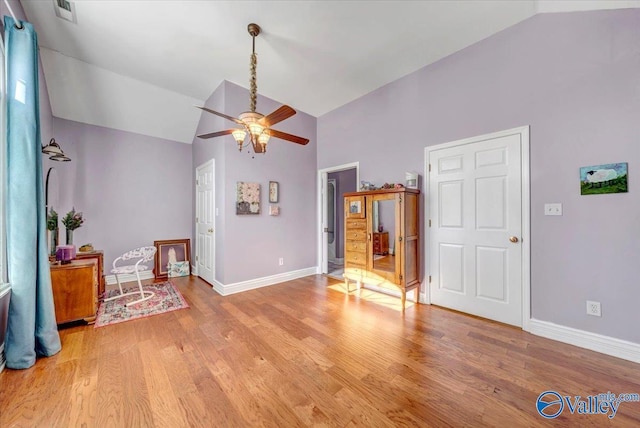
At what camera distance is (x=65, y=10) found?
8.09 feet

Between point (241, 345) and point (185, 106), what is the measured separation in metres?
4.08

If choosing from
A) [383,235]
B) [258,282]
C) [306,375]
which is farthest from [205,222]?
[306,375]

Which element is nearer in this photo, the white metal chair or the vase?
the vase

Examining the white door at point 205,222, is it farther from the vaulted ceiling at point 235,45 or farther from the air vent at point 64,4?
the air vent at point 64,4

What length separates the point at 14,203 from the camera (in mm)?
1864

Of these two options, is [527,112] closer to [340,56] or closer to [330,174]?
[340,56]

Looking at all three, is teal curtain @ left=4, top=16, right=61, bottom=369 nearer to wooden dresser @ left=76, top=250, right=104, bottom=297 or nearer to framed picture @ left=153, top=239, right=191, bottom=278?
wooden dresser @ left=76, top=250, right=104, bottom=297

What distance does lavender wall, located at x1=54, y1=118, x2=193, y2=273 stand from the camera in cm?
392

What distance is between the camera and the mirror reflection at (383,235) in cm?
305

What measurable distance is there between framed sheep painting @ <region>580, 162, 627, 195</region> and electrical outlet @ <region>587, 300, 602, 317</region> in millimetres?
961

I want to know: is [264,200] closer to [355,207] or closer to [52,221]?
[355,207]

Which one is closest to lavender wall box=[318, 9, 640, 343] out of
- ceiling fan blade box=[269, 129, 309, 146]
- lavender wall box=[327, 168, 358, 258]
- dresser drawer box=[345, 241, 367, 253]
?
dresser drawer box=[345, 241, 367, 253]

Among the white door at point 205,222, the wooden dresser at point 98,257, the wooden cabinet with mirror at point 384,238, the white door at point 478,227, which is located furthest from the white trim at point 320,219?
the wooden dresser at point 98,257

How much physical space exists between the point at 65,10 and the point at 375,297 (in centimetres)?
479
